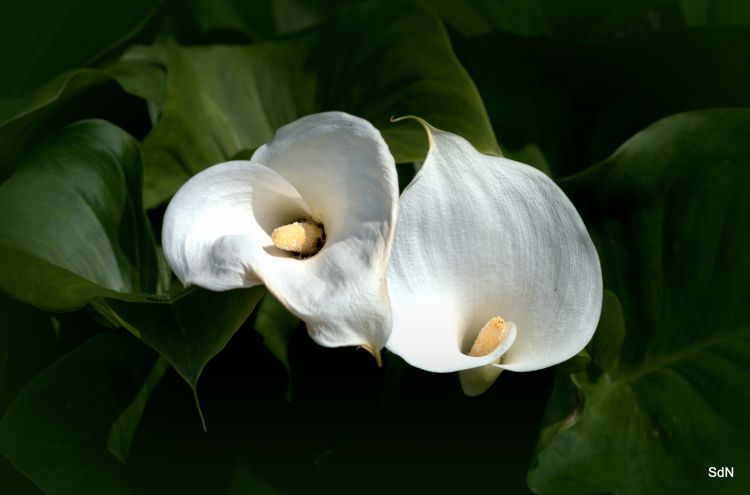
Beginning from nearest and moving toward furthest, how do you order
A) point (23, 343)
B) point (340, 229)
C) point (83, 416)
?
point (340, 229), point (83, 416), point (23, 343)

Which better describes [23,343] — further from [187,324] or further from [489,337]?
[489,337]

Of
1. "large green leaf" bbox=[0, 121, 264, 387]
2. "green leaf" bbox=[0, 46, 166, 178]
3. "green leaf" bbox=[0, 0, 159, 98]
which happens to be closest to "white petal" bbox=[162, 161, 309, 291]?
"large green leaf" bbox=[0, 121, 264, 387]

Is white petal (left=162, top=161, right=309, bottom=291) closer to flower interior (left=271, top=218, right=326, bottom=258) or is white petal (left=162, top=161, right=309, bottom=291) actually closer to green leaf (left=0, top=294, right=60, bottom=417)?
flower interior (left=271, top=218, right=326, bottom=258)

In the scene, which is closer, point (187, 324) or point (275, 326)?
point (187, 324)

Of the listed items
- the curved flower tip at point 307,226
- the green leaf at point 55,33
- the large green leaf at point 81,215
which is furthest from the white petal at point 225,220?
the green leaf at point 55,33

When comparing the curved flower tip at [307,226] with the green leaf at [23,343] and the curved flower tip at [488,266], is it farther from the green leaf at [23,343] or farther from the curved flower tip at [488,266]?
the green leaf at [23,343]

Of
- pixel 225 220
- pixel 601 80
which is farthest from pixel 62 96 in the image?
pixel 601 80

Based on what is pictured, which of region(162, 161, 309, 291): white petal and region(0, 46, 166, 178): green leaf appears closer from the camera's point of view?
region(162, 161, 309, 291): white petal
